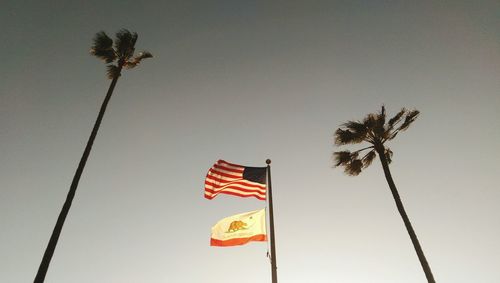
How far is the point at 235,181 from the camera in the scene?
13781 millimetres

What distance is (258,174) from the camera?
13.3 metres

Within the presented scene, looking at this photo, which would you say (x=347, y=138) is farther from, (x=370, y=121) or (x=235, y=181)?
(x=235, y=181)

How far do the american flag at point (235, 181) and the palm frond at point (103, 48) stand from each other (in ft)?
28.0

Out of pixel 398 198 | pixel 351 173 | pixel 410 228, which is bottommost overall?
pixel 410 228

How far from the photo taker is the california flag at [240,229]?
39.3 feet

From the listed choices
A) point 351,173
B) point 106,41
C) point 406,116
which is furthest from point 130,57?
point 406,116

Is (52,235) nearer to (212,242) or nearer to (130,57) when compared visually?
(212,242)

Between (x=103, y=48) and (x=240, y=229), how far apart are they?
11.9 m

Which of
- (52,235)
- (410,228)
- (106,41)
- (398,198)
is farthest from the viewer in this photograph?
(106,41)

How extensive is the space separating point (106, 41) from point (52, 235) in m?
10.4

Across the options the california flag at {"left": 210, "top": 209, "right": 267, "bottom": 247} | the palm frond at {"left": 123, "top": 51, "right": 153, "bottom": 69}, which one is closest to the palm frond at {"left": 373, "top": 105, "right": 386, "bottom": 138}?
the california flag at {"left": 210, "top": 209, "right": 267, "bottom": 247}

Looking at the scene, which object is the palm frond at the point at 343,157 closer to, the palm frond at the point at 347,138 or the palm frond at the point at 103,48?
the palm frond at the point at 347,138

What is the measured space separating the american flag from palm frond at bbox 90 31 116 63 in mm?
8530

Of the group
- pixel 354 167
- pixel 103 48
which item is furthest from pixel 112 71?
pixel 354 167
